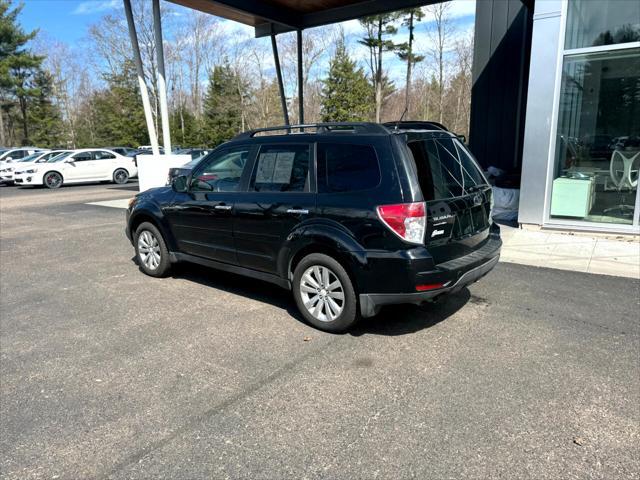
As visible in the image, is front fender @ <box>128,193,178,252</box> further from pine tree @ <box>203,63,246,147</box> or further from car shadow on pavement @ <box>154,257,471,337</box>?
pine tree @ <box>203,63,246,147</box>

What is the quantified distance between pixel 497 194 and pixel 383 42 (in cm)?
3017

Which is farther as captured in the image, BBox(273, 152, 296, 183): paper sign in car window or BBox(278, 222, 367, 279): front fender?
BBox(273, 152, 296, 183): paper sign in car window

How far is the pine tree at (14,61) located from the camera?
137 feet

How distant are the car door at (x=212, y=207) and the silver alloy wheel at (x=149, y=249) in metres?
0.51

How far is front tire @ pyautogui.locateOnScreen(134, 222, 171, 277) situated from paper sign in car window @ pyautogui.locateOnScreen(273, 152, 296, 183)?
6.97 feet

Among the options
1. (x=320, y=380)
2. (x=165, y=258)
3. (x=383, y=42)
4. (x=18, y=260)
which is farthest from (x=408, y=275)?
(x=383, y=42)

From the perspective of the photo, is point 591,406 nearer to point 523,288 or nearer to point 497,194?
point 523,288

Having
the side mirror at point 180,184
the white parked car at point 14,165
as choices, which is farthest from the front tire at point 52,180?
the side mirror at point 180,184

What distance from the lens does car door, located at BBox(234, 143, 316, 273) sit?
4352 mm

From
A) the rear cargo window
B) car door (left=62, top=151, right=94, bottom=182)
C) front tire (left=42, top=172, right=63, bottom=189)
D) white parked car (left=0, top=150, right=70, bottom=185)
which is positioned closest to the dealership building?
the rear cargo window

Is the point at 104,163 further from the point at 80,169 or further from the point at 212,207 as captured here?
the point at 212,207

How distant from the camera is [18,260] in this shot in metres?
7.45

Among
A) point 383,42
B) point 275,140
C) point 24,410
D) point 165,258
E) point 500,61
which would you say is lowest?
point 24,410

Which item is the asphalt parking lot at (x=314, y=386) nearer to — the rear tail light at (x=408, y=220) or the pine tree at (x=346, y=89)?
the rear tail light at (x=408, y=220)
